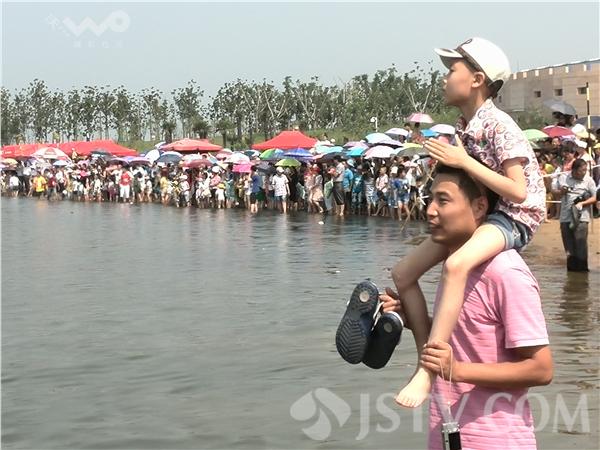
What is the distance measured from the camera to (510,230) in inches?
132

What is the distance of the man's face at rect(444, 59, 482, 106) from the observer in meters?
3.54

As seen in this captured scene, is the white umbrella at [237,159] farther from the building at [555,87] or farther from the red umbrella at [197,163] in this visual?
the building at [555,87]

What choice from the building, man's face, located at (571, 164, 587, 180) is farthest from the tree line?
man's face, located at (571, 164, 587, 180)

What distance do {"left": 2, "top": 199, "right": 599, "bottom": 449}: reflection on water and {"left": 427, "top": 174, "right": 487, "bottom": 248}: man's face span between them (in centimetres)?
342

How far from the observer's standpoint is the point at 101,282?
51.4 feet

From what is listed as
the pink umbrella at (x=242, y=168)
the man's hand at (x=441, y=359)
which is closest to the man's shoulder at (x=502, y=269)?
the man's hand at (x=441, y=359)

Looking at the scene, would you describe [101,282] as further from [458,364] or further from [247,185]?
[247,185]

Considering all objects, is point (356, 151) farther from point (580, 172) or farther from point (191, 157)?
point (580, 172)

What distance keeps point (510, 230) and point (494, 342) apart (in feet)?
1.15

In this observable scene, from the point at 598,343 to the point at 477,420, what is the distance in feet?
21.7

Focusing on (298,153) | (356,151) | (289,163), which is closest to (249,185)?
(298,153)

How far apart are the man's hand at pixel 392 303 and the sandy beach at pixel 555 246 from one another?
12305 millimetres

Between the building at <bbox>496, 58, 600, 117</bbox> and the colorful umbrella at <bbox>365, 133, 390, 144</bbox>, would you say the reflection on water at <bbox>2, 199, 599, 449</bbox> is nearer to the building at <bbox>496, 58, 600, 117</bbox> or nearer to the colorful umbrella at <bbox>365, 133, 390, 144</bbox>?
the colorful umbrella at <bbox>365, 133, 390, 144</bbox>

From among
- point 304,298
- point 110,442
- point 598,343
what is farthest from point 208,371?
point 304,298
